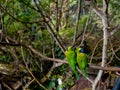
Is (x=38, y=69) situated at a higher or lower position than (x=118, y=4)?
lower

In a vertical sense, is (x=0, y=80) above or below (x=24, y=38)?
below

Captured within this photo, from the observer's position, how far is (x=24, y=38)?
3348 mm

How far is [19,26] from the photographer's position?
3.34 m

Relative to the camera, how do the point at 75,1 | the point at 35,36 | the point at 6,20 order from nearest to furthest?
the point at 6,20 < the point at 35,36 < the point at 75,1

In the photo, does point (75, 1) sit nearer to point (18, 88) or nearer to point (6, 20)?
point (6, 20)

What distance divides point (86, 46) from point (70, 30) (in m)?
0.45

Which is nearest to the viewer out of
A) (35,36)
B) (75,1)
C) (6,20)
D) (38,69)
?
(6,20)

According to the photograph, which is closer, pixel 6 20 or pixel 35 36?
pixel 6 20

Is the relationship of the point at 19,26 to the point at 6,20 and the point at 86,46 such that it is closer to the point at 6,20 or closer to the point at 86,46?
the point at 6,20

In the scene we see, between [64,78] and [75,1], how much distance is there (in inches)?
48.0

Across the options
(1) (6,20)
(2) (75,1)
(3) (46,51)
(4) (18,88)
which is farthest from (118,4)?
(4) (18,88)

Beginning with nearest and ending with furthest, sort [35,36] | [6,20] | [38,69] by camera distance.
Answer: [6,20] → [38,69] → [35,36]

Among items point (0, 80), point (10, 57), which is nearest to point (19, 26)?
point (10, 57)

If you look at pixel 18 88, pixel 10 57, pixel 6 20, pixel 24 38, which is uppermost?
pixel 6 20
